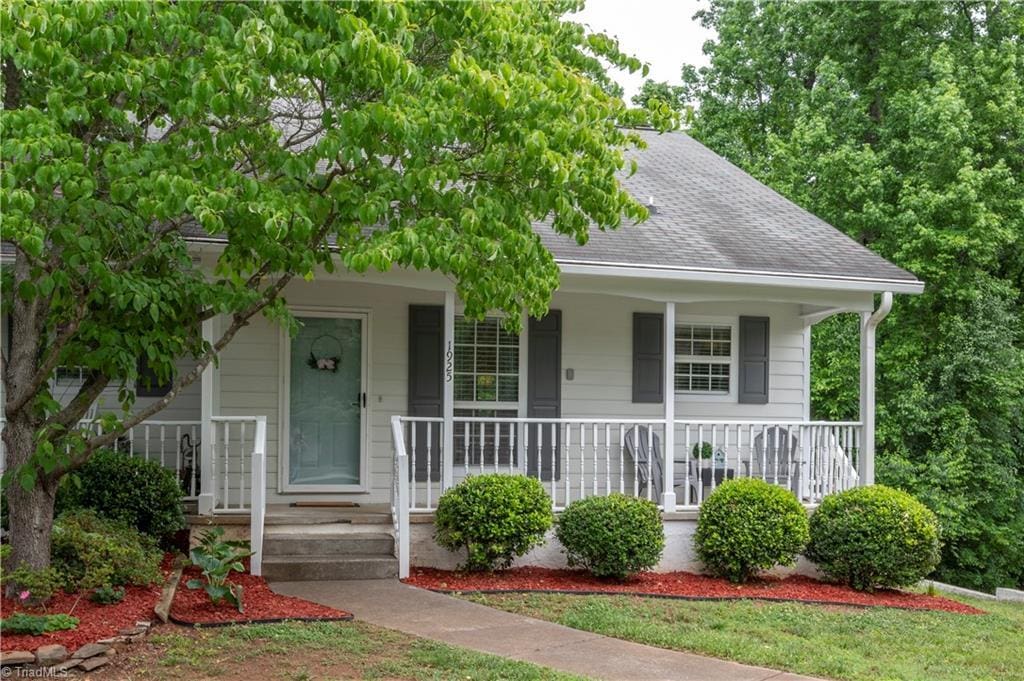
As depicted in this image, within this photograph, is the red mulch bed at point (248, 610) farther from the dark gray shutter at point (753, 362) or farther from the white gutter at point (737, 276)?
the dark gray shutter at point (753, 362)

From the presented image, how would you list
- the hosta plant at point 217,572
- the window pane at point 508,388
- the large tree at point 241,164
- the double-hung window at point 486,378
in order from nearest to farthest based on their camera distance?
the large tree at point 241,164
the hosta plant at point 217,572
the double-hung window at point 486,378
the window pane at point 508,388

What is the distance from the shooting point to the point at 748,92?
2580cm

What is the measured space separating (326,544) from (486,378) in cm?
305

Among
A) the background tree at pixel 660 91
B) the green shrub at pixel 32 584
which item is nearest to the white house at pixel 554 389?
the green shrub at pixel 32 584

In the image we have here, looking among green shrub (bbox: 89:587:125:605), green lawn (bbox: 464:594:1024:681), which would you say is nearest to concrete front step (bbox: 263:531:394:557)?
green lawn (bbox: 464:594:1024:681)

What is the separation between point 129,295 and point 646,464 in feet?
20.7

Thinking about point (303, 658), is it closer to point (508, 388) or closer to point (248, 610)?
point (248, 610)

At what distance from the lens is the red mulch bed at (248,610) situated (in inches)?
290

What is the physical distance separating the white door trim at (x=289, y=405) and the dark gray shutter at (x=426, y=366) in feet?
1.54

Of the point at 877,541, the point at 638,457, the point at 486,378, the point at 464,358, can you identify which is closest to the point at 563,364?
the point at 486,378

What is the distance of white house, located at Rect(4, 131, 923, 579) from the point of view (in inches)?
404

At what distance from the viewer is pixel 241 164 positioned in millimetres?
7668

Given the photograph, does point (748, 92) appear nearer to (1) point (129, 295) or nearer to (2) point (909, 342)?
(2) point (909, 342)

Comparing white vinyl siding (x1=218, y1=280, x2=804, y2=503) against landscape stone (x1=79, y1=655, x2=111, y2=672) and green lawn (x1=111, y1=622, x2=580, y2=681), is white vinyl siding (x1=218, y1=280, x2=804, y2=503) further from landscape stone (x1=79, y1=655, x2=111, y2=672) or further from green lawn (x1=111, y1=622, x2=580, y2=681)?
landscape stone (x1=79, y1=655, x2=111, y2=672)
